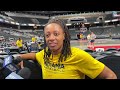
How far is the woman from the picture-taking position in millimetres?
1283

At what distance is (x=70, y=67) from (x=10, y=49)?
0.95 metres

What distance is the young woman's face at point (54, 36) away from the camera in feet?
4.25

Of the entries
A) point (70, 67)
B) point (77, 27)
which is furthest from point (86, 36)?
point (70, 67)

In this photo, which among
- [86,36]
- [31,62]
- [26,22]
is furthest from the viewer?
[86,36]

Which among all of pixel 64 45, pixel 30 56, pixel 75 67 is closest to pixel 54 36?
pixel 64 45

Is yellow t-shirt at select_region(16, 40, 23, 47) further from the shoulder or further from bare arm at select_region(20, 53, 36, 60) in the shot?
the shoulder

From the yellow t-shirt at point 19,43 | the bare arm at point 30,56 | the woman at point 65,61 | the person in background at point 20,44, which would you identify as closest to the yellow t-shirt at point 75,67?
the woman at point 65,61

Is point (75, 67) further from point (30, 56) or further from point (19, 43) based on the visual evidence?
point (19, 43)

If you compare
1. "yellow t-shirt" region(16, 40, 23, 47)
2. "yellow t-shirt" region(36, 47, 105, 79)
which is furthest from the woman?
"yellow t-shirt" region(16, 40, 23, 47)

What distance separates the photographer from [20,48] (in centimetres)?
209

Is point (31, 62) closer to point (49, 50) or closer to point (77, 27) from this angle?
point (49, 50)

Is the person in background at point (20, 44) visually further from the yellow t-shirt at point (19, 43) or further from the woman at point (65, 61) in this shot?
the woman at point (65, 61)
